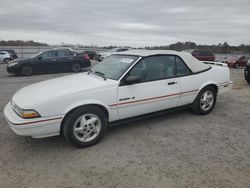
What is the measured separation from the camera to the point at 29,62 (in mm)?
Result: 12383

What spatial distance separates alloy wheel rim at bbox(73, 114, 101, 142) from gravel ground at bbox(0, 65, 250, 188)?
189mm

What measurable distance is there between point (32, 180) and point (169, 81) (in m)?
2.87

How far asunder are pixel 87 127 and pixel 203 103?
2788mm

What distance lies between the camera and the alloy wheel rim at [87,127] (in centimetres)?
347

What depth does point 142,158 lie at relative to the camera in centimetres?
323

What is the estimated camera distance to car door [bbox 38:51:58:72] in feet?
41.8

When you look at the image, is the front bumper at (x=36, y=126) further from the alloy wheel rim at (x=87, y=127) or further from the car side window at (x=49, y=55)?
the car side window at (x=49, y=55)

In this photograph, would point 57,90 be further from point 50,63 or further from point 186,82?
point 50,63

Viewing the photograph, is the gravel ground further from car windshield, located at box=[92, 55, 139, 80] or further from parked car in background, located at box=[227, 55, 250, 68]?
parked car in background, located at box=[227, 55, 250, 68]

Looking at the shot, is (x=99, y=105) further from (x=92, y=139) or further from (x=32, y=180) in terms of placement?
(x=32, y=180)

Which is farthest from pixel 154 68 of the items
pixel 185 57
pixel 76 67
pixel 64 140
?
pixel 76 67

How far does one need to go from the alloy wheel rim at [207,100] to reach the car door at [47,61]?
1021cm

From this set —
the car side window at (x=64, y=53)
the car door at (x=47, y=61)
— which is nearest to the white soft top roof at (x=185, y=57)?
the car door at (x=47, y=61)

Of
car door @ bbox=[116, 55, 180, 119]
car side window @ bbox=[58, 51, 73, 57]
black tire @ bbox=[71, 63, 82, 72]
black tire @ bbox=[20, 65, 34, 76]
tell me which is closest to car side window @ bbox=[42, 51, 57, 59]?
car side window @ bbox=[58, 51, 73, 57]
